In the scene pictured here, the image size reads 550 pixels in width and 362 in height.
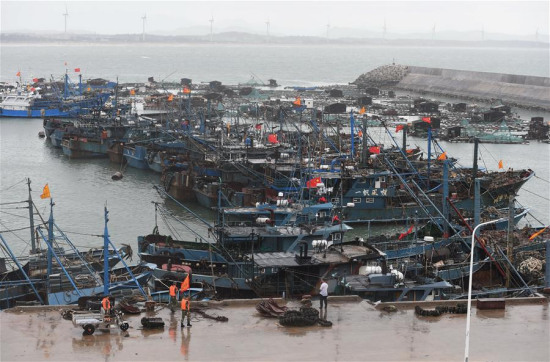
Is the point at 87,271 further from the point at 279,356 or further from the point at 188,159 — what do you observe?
the point at 188,159

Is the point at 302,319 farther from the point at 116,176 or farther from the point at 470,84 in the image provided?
the point at 470,84

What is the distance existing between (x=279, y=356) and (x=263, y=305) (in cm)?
239

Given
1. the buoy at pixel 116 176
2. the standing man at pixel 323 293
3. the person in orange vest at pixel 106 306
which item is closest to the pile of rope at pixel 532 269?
Answer: the standing man at pixel 323 293

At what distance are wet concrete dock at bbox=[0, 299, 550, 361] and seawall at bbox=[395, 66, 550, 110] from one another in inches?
2673

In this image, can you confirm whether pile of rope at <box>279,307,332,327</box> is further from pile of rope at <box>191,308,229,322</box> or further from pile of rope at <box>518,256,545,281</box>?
pile of rope at <box>518,256,545,281</box>

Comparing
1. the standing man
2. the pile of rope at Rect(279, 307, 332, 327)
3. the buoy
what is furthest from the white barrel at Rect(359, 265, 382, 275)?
the buoy

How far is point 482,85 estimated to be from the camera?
100 m

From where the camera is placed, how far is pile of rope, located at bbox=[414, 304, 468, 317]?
1764 cm

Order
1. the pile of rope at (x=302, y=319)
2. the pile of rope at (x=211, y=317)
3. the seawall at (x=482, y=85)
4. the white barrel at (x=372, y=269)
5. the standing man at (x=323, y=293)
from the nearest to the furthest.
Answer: the pile of rope at (x=302, y=319) → the pile of rope at (x=211, y=317) → the standing man at (x=323, y=293) → the white barrel at (x=372, y=269) → the seawall at (x=482, y=85)

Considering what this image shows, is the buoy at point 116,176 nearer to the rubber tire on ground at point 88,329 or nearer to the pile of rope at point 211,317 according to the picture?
the pile of rope at point 211,317

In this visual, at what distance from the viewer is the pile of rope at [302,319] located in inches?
664

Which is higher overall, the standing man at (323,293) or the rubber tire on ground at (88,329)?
the standing man at (323,293)

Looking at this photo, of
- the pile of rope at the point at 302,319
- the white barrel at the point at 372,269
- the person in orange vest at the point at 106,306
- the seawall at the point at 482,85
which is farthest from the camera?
the seawall at the point at 482,85

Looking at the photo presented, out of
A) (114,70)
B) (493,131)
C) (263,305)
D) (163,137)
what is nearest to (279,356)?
(263,305)
